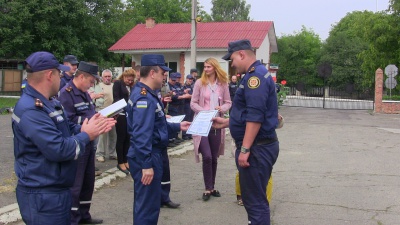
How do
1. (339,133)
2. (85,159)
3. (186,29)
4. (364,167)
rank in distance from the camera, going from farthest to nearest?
(186,29), (339,133), (364,167), (85,159)

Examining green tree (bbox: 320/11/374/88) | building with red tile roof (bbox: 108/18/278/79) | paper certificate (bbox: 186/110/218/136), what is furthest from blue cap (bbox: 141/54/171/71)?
green tree (bbox: 320/11/374/88)

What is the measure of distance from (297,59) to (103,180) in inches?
2367

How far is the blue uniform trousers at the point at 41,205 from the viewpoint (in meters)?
3.15

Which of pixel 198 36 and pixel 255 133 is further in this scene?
pixel 198 36

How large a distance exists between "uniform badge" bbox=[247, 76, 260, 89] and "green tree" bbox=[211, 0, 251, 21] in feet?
223

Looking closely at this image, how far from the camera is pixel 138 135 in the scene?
13.9 feet

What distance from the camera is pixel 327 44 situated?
5803 centimetres

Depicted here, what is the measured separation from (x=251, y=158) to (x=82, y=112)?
235cm

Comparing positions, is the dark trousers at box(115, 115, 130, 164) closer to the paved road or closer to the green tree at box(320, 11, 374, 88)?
the paved road

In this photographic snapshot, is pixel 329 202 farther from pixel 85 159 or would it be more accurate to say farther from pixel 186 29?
pixel 186 29

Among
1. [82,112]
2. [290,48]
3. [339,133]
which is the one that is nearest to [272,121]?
[82,112]

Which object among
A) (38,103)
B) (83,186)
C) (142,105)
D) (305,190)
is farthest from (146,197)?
(305,190)

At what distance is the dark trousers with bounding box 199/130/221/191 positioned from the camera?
6.62 meters

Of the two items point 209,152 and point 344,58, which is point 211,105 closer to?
point 209,152
